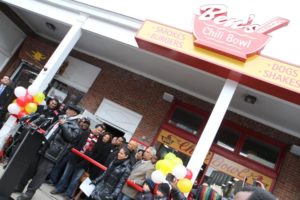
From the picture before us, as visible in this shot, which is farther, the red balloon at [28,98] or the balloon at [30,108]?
the red balloon at [28,98]

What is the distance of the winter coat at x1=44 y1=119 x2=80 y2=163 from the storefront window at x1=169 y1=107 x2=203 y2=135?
14.8 feet

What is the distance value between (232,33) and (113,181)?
12.1ft

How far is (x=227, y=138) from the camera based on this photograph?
9055 millimetres

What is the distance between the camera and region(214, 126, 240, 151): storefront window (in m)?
8.95

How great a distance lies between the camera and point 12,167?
14.4 feet

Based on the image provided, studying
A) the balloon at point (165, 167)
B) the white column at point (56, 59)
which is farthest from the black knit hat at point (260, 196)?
the white column at point (56, 59)

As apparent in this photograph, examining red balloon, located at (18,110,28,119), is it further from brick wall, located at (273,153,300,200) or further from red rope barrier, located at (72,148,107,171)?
brick wall, located at (273,153,300,200)

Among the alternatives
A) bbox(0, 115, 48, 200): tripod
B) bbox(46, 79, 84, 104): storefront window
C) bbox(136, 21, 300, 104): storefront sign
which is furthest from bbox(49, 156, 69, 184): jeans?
Result: bbox(46, 79, 84, 104): storefront window

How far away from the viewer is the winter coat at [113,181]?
518 centimetres

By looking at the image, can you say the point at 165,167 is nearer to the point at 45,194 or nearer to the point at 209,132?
the point at 209,132

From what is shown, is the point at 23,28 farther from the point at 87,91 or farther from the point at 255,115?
the point at 255,115

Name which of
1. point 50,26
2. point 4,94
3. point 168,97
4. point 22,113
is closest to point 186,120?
point 168,97

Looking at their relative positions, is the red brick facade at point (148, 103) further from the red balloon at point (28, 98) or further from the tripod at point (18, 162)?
the tripod at point (18, 162)

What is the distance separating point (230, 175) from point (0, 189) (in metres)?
6.00
